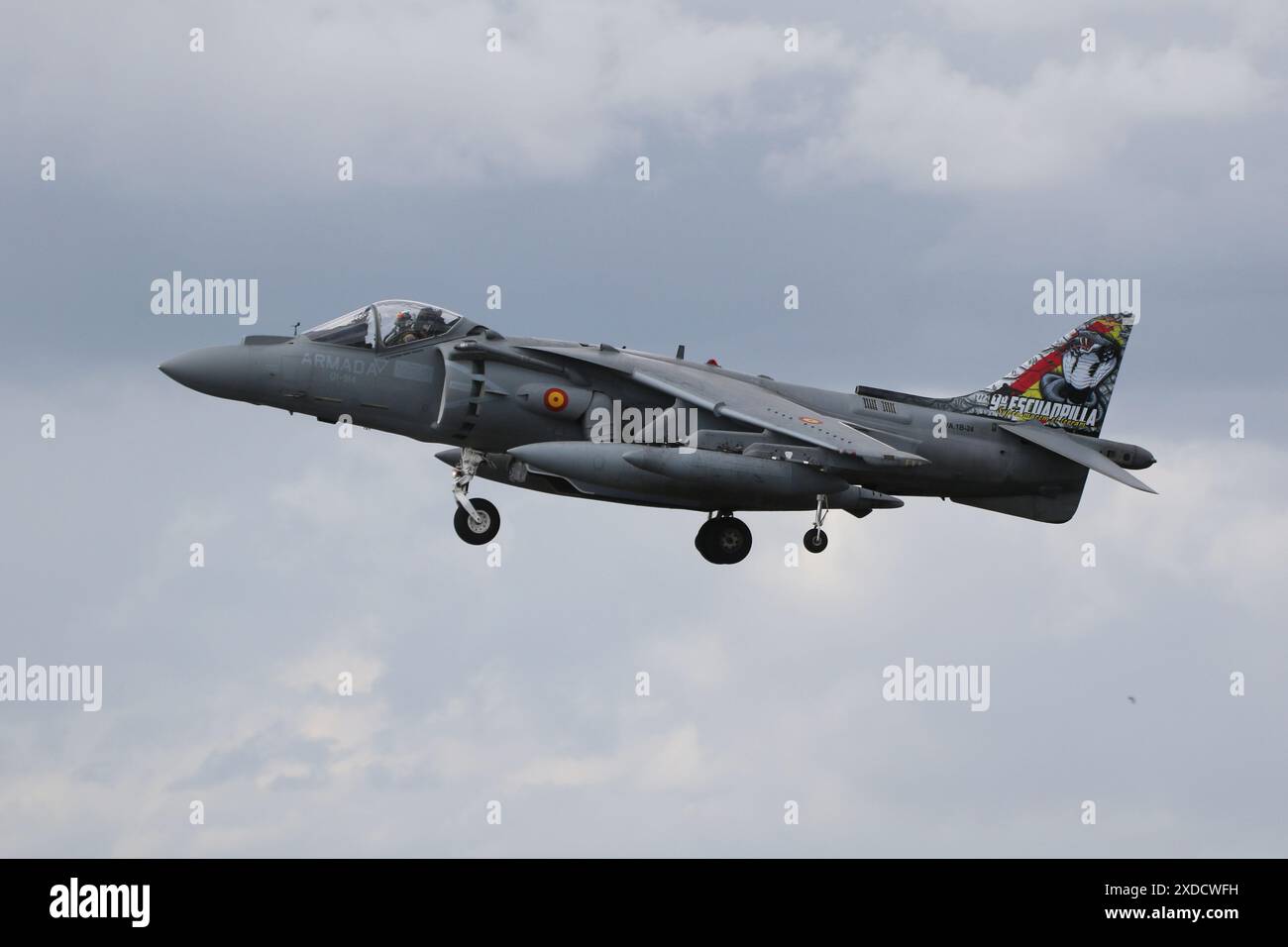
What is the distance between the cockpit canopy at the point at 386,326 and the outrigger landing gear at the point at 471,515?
2.10m

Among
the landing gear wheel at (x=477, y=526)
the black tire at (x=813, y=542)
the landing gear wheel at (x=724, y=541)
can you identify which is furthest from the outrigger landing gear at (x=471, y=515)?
the black tire at (x=813, y=542)

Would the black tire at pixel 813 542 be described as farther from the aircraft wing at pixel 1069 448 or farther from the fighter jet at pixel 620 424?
the aircraft wing at pixel 1069 448

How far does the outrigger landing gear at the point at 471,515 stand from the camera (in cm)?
3484

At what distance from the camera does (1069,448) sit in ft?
119

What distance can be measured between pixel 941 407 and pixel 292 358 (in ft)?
37.4

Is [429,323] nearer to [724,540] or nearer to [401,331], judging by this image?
[401,331]

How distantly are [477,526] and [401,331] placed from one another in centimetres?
346

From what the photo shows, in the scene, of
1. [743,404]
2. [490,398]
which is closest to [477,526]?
[490,398]

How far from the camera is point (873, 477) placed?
35250mm

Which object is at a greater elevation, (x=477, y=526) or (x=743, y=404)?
(x=743, y=404)

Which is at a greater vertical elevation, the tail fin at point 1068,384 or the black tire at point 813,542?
the tail fin at point 1068,384

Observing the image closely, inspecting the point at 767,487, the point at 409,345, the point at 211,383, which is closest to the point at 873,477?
the point at 767,487

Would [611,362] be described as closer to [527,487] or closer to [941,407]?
[527,487]

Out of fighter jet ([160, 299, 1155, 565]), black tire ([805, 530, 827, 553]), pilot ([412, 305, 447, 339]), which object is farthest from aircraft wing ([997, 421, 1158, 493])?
pilot ([412, 305, 447, 339])
